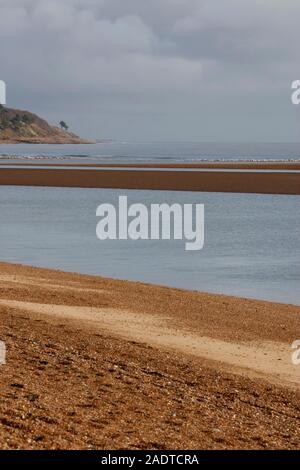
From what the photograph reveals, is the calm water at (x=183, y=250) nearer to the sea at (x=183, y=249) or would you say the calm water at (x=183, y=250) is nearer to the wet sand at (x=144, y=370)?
the sea at (x=183, y=249)

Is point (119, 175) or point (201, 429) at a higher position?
point (119, 175)

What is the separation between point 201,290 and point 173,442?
403 inches

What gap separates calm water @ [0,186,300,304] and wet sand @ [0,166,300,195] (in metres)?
10.3

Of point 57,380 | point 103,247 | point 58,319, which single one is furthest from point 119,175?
point 57,380

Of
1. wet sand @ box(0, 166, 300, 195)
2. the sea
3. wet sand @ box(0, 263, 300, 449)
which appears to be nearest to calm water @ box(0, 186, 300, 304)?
the sea

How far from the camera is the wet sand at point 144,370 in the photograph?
857 cm

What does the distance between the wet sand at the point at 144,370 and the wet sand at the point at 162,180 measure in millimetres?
32223

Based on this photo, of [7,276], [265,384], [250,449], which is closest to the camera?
[250,449]

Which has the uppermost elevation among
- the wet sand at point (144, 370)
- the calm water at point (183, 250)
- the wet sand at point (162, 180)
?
the wet sand at point (162, 180)

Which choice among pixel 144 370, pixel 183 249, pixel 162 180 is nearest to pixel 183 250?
pixel 183 249

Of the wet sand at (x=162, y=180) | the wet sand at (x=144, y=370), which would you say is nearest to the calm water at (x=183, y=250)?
the wet sand at (x=144, y=370)
